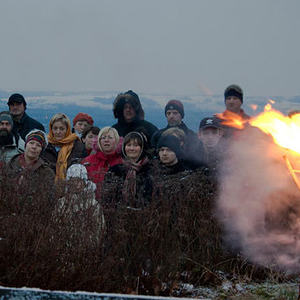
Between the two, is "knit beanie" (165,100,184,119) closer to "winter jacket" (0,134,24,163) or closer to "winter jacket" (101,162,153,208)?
"winter jacket" (101,162,153,208)

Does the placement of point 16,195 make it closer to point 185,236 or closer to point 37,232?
point 37,232

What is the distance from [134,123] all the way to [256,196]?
7.44 ft

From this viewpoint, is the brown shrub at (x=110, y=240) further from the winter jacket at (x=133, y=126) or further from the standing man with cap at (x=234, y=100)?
the winter jacket at (x=133, y=126)

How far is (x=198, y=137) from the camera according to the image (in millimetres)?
6543

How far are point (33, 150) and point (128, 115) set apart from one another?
1.80 m

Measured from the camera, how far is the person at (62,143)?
6.73 m

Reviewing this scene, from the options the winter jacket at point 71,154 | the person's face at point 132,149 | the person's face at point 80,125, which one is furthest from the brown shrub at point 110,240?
the person's face at point 80,125

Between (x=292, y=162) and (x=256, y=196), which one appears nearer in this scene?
(x=292, y=162)

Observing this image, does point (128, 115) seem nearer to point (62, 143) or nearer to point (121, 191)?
point (62, 143)

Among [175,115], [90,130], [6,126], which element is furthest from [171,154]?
[6,126]

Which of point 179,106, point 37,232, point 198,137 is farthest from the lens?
point 179,106

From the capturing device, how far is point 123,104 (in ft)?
23.8

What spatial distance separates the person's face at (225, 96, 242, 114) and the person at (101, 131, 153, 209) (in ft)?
3.99

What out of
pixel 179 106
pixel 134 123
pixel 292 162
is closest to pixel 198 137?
pixel 179 106
